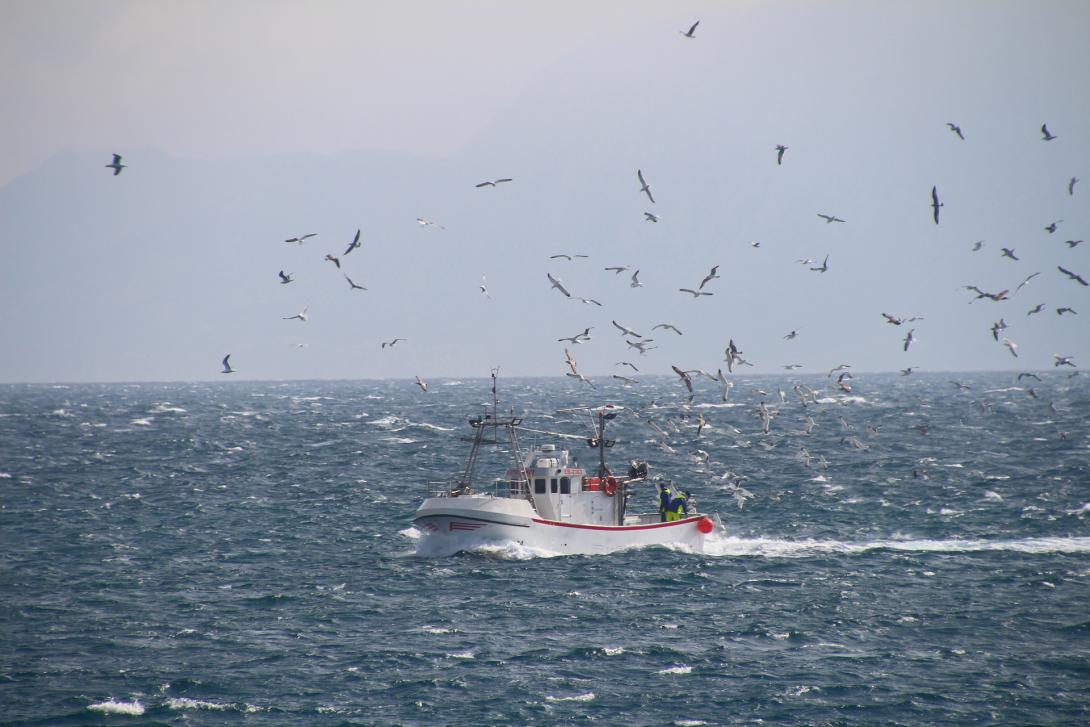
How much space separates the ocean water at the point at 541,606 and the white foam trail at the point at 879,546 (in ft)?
0.82

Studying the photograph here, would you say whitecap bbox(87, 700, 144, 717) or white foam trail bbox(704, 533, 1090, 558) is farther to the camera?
white foam trail bbox(704, 533, 1090, 558)

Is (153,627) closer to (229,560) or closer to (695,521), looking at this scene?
(229,560)

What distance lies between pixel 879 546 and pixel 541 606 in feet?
64.7

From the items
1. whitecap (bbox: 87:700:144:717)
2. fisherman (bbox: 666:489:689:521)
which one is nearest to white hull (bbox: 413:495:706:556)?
fisherman (bbox: 666:489:689:521)

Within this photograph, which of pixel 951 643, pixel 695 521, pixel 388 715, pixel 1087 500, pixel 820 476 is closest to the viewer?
pixel 388 715

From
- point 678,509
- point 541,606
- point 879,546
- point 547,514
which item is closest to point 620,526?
point 547,514

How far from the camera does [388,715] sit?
95.6 feet

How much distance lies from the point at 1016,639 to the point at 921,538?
18.6 meters

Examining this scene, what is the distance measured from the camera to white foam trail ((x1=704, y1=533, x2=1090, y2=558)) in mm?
50938

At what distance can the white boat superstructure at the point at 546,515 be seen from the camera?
4831 cm

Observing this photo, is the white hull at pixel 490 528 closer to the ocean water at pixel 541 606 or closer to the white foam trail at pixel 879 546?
the ocean water at pixel 541 606

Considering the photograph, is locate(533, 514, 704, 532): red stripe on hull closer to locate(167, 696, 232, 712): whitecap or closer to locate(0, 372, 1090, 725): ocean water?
locate(0, 372, 1090, 725): ocean water

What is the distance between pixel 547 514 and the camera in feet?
167

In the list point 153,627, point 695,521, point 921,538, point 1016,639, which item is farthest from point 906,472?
point 153,627
